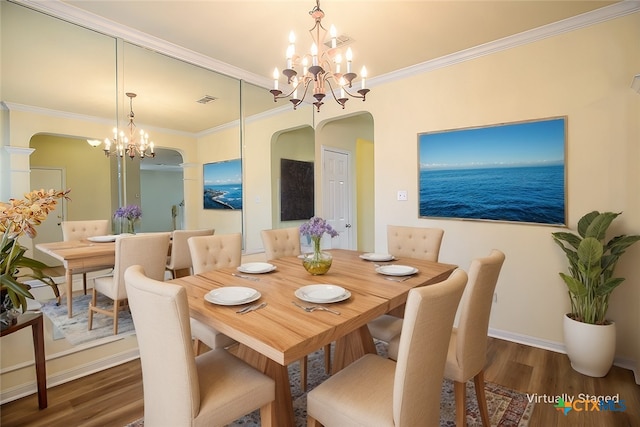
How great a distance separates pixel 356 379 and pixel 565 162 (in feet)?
8.23

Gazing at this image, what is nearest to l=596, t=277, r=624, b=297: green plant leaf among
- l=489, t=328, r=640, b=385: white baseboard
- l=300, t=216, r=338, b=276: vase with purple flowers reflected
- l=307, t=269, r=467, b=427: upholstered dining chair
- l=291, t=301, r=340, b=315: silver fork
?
l=489, t=328, r=640, b=385: white baseboard

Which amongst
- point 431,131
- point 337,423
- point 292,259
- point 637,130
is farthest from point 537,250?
point 337,423

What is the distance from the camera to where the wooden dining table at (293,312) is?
1117mm

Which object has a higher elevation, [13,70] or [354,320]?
[13,70]

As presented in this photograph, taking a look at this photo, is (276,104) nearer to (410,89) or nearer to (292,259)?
(410,89)

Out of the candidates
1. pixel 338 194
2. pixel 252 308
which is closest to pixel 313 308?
pixel 252 308

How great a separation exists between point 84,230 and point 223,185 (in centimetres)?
144

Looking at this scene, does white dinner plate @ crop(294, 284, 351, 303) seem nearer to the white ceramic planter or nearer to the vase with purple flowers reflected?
the vase with purple flowers reflected

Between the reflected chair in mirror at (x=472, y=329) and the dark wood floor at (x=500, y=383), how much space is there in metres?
0.68

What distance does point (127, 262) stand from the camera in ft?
7.63

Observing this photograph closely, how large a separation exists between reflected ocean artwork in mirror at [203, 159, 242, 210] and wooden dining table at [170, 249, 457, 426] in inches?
60.3

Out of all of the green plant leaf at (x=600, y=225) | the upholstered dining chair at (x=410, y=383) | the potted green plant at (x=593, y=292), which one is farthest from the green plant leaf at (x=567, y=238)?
the upholstered dining chair at (x=410, y=383)

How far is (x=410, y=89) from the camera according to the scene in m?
3.43

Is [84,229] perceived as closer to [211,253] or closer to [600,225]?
[211,253]
